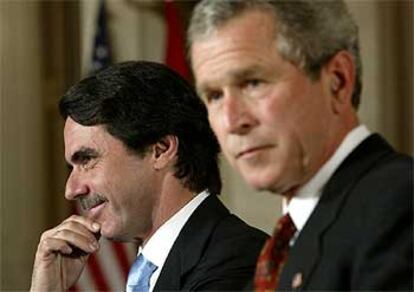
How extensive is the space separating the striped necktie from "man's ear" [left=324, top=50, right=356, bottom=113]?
35.1 inches

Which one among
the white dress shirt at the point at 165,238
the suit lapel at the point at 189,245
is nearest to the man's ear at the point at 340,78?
the suit lapel at the point at 189,245

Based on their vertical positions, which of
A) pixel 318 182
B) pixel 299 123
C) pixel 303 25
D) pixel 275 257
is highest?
pixel 303 25

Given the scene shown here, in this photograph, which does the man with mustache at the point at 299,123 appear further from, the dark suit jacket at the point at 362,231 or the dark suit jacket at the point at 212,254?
the dark suit jacket at the point at 212,254

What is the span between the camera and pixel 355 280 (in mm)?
1639

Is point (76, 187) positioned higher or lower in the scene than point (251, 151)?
lower

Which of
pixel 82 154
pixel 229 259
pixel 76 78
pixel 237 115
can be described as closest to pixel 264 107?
pixel 237 115

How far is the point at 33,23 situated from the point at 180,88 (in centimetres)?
370

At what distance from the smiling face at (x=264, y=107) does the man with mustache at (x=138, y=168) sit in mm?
749

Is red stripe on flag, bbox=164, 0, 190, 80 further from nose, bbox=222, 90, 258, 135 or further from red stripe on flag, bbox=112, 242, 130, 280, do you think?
nose, bbox=222, 90, 258, 135

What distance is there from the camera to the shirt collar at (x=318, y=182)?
1.79m

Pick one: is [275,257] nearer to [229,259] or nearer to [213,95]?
[213,95]

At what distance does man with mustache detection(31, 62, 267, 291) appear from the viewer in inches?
102

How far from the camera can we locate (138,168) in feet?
8.63

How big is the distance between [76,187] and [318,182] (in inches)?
38.6
